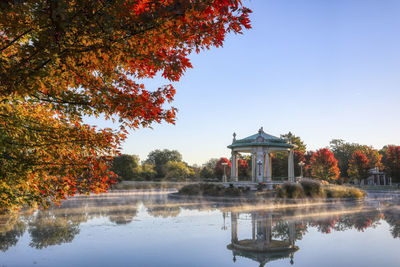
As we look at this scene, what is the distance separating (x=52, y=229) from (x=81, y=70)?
9157mm

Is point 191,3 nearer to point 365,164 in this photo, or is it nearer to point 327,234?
point 327,234

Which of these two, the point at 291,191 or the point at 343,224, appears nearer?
the point at 343,224

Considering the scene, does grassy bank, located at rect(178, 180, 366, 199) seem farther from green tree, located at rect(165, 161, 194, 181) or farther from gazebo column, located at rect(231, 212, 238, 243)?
green tree, located at rect(165, 161, 194, 181)

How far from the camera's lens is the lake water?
310 inches

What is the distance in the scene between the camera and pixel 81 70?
15.5 ft

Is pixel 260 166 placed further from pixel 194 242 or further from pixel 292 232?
pixel 194 242

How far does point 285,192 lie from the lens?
1067 inches

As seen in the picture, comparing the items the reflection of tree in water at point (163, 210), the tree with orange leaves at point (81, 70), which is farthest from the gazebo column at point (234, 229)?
the tree with orange leaves at point (81, 70)

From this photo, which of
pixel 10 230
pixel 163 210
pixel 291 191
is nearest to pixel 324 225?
pixel 163 210

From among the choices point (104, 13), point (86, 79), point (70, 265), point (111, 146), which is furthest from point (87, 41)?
point (70, 265)

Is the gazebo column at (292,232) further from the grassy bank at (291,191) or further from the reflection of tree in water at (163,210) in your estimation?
the grassy bank at (291,191)

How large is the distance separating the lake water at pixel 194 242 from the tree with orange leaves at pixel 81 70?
2721 millimetres

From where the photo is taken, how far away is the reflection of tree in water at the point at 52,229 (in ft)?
31.9

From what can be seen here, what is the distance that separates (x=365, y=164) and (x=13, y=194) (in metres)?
64.3
